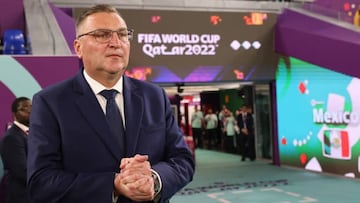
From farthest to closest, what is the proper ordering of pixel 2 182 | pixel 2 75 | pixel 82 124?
pixel 2 75
pixel 2 182
pixel 82 124

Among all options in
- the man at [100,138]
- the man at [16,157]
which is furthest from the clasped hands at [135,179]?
the man at [16,157]

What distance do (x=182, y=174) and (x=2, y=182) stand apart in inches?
115

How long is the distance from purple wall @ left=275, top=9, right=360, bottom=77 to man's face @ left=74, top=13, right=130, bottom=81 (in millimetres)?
7184

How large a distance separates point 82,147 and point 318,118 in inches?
318

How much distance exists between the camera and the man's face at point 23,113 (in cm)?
321

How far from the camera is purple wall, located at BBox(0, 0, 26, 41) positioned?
26.3ft

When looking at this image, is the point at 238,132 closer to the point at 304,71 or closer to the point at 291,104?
the point at 291,104

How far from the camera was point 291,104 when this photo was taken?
32.1ft

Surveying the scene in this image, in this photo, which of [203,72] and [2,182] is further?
[203,72]

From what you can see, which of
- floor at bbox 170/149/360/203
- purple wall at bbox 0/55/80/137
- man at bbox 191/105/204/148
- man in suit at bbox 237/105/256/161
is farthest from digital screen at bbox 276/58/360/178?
purple wall at bbox 0/55/80/137

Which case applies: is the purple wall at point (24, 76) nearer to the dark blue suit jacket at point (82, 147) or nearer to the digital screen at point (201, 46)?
the dark blue suit jacket at point (82, 147)

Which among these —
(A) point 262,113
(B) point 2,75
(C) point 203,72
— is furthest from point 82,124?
(A) point 262,113

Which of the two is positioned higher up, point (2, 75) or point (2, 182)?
point (2, 75)

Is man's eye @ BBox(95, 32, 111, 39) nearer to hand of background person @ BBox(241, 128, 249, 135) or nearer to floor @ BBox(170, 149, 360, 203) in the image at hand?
Answer: floor @ BBox(170, 149, 360, 203)
